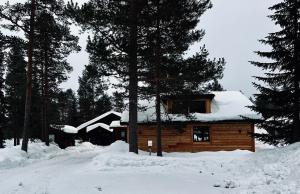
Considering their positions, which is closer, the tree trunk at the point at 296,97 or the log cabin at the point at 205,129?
the tree trunk at the point at 296,97

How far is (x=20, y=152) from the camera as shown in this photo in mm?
21438

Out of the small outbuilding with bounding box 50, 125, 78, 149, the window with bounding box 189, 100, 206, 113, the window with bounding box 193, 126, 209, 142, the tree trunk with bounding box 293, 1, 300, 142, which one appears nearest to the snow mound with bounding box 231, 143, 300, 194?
the tree trunk with bounding box 293, 1, 300, 142

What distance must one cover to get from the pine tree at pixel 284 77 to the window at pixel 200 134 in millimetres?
9449

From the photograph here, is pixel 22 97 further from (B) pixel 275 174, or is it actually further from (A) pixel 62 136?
(B) pixel 275 174

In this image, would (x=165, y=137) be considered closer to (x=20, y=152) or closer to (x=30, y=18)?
(x=20, y=152)

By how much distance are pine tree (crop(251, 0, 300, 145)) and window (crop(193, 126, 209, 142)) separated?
9.45 m

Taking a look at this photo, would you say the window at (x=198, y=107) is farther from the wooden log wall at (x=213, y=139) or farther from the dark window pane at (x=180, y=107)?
the dark window pane at (x=180, y=107)

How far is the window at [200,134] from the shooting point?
2875 centimetres

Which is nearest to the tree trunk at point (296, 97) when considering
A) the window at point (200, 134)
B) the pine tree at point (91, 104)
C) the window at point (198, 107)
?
the window at point (200, 134)

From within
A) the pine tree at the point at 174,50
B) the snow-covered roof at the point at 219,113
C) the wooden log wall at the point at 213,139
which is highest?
the pine tree at the point at 174,50

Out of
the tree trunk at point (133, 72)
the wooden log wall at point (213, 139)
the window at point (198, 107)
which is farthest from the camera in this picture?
the window at point (198, 107)

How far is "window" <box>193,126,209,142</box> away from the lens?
94.3 ft

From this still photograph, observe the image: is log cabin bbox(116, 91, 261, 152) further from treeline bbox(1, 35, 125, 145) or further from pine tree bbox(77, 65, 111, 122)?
pine tree bbox(77, 65, 111, 122)

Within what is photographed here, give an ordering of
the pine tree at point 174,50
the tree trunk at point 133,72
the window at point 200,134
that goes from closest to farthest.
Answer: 1. the tree trunk at point 133,72
2. the pine tree at point 174,50
3. the window at point 200,134
